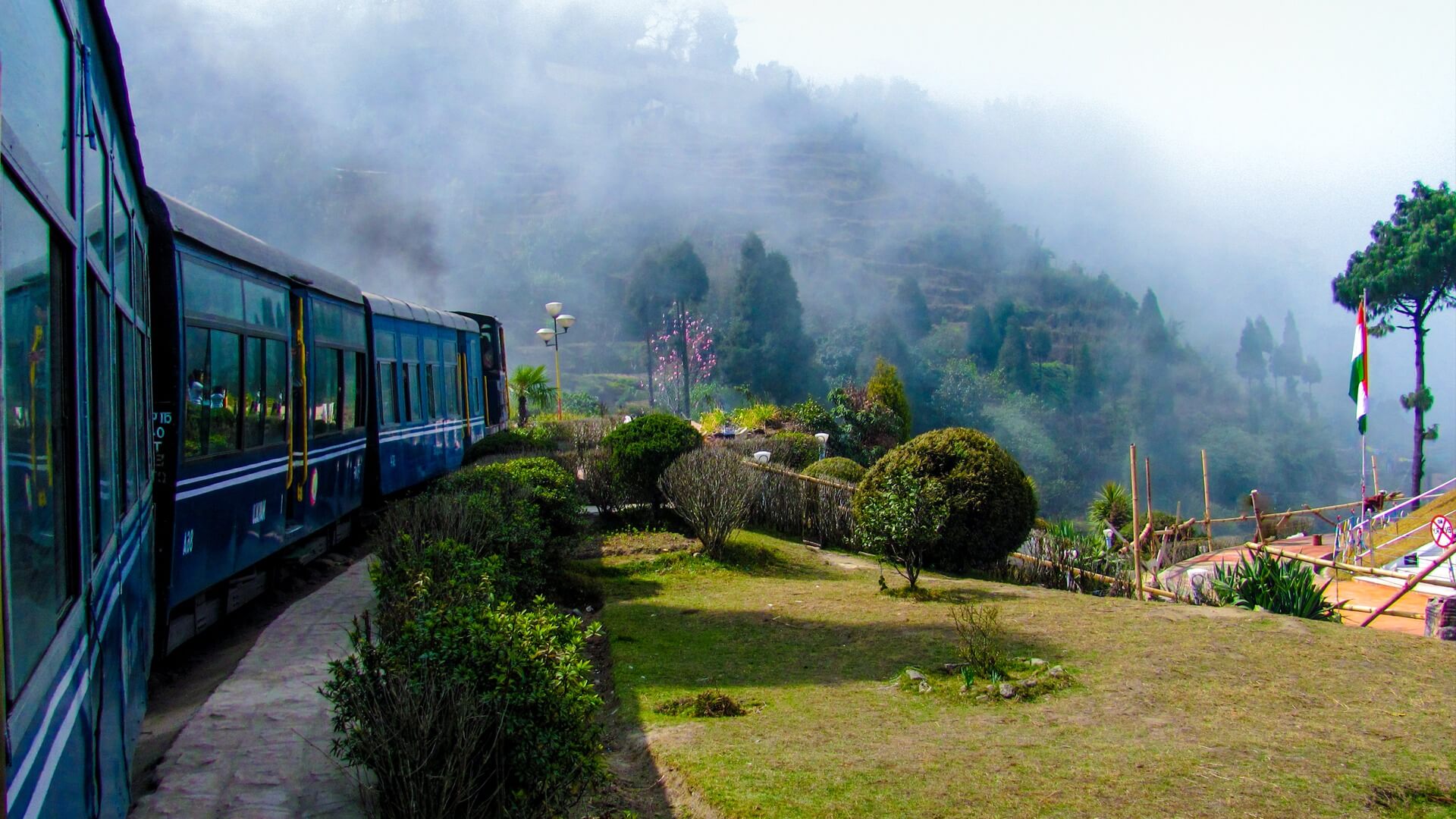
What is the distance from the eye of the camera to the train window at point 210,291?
22.4 feet

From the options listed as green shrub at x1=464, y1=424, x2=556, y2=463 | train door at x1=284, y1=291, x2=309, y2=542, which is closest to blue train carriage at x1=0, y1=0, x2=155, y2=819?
train door at x1=284, y1=291, x2=309, y2=542

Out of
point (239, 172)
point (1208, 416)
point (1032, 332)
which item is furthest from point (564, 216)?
point (1208, 416)

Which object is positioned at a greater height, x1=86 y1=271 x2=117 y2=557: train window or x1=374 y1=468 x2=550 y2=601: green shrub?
Result: x1=86 y1=271 x2=117 y2=557: train window

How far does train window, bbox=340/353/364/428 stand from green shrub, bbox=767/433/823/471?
965cm

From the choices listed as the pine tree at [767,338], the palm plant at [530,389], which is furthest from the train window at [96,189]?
the pine tree at [767,338]

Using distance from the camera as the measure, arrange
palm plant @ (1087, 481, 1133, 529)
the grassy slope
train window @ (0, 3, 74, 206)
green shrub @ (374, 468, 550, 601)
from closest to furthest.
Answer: train window @ (0, 3, 74, 206), green shrub @ (374, 468, 550, 601), the grassy slope, palm plant @ (1087, 481, 1133, 529)

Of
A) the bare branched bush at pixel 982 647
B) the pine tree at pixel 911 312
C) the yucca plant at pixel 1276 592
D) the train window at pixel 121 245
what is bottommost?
the yucca plant at pixel 1276 592

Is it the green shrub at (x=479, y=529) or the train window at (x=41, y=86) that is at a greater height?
the train window at (x=41, y=86)

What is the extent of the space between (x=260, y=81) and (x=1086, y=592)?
417ft

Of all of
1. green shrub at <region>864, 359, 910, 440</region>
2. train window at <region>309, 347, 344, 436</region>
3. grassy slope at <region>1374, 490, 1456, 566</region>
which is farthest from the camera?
green shrub at <region>864, 359, 910, 440</region>

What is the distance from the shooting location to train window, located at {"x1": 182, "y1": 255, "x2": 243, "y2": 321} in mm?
6840

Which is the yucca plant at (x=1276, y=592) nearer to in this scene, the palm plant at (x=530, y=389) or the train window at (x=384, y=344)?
the train window at (x=384, y=344)

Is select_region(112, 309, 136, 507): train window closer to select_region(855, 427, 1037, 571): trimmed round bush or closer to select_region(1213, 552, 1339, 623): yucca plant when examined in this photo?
select_region(855, 427, 1037, 571): trimmed round bush

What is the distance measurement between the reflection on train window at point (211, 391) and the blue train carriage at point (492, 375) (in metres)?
14.3
